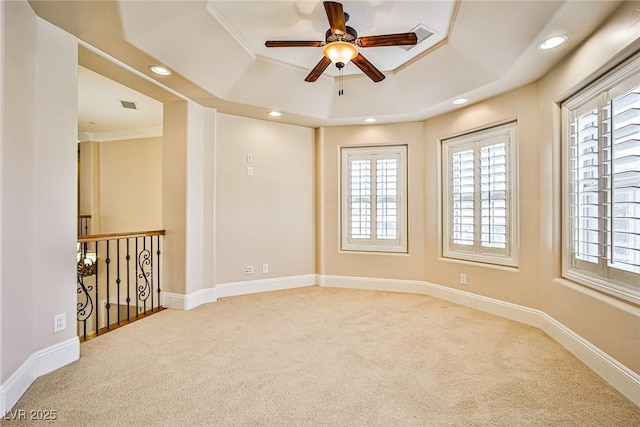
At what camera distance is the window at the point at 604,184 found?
2.17 metres

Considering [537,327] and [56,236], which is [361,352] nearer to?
[537,327]

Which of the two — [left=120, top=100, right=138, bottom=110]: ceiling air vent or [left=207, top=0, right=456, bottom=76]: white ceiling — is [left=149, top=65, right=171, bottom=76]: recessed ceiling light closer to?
[left=207, top=0, right=456, bottom=76]: white ceiling

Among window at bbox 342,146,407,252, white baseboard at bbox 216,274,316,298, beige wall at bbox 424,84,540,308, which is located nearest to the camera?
beige wall at bbox 424,84,540,308

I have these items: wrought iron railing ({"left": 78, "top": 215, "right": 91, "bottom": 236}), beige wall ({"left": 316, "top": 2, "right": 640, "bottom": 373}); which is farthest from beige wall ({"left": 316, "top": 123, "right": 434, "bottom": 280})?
wrought iron railing ({"left": 78, "top": 215, "right": 91, "bottom": 236})

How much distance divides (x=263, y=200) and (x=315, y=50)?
219cm

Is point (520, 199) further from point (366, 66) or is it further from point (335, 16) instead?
point (335, 16)

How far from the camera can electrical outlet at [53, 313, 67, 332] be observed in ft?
7.95

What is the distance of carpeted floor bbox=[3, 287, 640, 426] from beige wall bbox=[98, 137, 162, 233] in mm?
3375

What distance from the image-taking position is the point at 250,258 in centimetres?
468

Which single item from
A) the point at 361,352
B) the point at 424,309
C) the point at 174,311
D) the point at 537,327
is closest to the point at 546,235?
the point at 537,327

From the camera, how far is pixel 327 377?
2309 millimetres

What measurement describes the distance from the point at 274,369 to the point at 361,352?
743 mm

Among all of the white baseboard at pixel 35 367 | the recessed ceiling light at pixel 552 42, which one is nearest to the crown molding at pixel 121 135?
the white baseboard at pixel 35 367

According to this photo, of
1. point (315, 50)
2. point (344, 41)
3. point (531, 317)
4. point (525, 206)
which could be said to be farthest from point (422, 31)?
point (531, 317)
